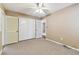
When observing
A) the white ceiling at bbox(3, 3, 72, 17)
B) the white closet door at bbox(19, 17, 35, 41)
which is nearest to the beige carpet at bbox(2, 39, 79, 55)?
the white closet door at bbox(19, 17, 35, 41)

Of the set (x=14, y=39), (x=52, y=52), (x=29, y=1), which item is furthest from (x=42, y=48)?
(x=29, y=1)

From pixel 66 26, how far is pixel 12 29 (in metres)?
1.22

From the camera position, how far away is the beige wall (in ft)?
8.02

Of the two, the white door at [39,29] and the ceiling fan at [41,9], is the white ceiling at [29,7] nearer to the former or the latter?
the ceiling fan at [41,9]

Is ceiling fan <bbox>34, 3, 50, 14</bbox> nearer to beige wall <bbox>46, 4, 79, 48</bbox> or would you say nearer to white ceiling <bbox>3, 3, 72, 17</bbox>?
white ceiling <bbox>3, 3, 72, 17</bbox>

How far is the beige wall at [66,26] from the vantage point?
2445 millimetres

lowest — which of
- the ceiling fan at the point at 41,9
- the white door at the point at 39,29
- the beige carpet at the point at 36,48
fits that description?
the beige carpet at the point at 36,48

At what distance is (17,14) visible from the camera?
2.39 meters

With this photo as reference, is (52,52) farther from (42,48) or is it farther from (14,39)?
(14,39)

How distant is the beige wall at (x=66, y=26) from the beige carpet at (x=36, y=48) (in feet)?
0.59

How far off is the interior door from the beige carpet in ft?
0.43

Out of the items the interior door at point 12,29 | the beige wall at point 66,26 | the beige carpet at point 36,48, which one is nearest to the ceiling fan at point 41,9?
A: the beige wall at point 66,26

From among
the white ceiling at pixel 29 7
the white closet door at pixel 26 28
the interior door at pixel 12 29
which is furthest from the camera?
the white closet door at pixel 26 28

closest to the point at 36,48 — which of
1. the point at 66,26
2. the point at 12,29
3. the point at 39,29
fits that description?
the point at 39,29
